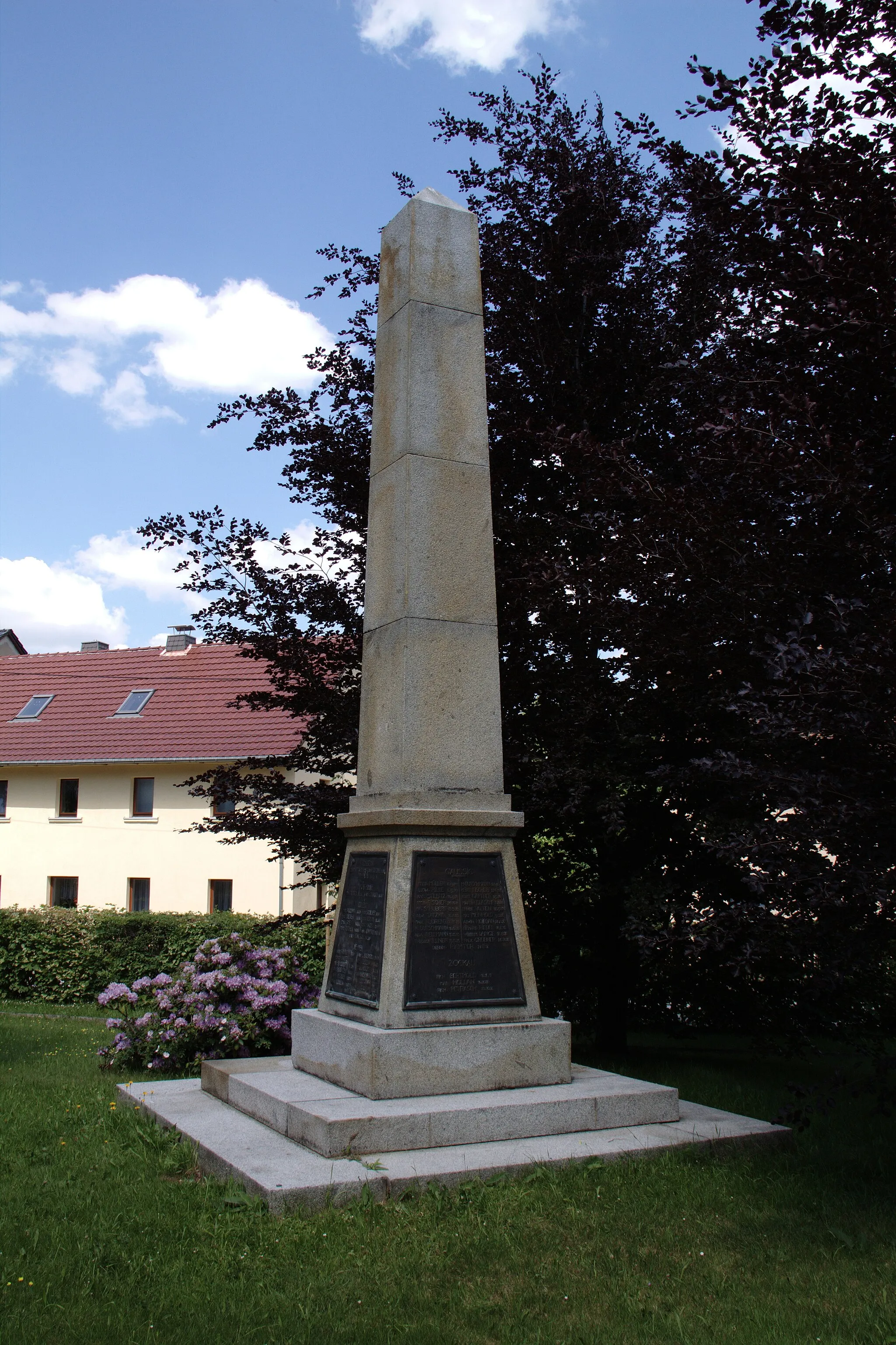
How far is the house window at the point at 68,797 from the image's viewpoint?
91.7ft

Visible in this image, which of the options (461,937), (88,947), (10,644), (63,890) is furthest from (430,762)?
(10,644)

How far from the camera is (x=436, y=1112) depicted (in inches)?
203

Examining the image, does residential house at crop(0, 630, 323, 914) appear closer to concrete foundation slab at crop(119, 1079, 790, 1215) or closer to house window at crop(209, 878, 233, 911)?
house window at crop(209, 878, 233, 911)

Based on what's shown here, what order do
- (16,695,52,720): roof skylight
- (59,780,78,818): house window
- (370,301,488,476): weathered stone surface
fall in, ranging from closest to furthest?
(370,301,488,476): weathered stone surface → (59,780,78,818): house window → (16,695,52,720): roof skylight

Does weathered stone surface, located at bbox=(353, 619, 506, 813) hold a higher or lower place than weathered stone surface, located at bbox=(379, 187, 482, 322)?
lower

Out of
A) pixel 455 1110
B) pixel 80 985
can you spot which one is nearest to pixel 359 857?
pixel 455 1110

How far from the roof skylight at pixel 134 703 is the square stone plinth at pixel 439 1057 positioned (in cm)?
2358

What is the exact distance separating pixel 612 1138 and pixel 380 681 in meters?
2.74

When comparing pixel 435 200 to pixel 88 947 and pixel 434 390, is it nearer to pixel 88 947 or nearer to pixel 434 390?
pixel 434 390

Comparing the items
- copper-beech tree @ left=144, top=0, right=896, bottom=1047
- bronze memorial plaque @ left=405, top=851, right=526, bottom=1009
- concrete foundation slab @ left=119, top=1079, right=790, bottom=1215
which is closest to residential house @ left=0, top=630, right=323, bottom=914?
copper-beech tree @ left=144, top=0, right=896, bottom=1047

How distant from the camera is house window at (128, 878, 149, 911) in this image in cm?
2703

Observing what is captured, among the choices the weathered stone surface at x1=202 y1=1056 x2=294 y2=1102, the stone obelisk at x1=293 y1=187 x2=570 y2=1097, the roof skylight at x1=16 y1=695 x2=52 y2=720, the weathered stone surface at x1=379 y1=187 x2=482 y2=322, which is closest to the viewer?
the stone obelisk at x1=293 y1=187 x2=570 y2=1097

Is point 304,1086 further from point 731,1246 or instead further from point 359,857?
point 731,1246

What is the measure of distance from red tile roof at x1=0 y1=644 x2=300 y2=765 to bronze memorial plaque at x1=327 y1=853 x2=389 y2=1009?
17891mm
